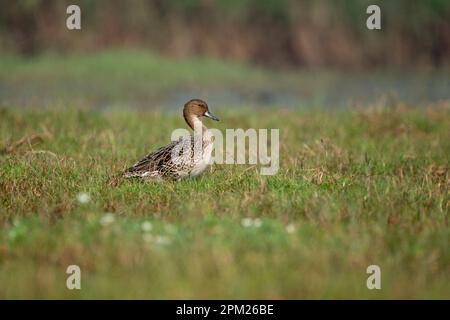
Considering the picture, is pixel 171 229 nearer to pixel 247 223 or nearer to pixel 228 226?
pixel 228 226

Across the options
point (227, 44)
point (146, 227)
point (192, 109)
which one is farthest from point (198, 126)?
point (227, 44)

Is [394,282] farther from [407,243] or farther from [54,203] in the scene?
[54,203]

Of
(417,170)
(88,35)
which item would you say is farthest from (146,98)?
(417,170)

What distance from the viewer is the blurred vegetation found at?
2508 cm

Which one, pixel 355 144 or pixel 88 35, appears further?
pixel 88 35

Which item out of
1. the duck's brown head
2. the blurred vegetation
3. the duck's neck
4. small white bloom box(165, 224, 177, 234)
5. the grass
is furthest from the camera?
the blurred vegetation

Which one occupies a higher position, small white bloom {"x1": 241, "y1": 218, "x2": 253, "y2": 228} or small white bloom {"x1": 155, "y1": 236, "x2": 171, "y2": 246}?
small white bloom {"x1": 241, "y1": 218, "x2": 253, "y2": 228}

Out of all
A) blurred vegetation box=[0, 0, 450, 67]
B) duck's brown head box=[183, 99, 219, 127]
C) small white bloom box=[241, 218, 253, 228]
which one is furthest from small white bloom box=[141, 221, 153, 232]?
blurred vegetation box=[0, 0, 450, 67]

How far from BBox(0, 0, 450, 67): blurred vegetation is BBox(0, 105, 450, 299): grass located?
1588cm

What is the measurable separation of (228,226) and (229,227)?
22 mm

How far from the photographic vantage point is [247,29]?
85.6ft

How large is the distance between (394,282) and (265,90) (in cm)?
1760

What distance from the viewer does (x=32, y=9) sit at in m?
25.1

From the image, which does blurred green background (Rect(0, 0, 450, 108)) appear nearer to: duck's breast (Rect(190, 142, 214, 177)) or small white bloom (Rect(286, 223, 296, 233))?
duck's breast (Rect(190, 142, 214, 177))
